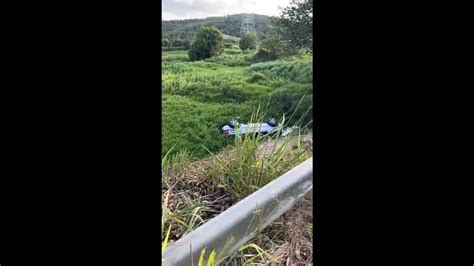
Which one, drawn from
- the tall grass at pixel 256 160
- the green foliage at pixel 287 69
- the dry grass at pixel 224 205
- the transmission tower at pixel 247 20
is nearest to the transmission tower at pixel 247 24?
the transmission tower at pixel 247 20

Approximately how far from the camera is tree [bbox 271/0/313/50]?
105cm

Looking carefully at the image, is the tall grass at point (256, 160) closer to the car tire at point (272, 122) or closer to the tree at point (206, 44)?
the car tire at point (272, 122)

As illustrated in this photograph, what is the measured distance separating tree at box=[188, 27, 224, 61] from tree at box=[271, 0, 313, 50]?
0.55 ft

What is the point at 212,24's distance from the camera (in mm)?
1117

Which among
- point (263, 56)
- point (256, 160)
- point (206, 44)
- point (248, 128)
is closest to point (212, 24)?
point (206, 44)

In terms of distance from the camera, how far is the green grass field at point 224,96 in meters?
1.16

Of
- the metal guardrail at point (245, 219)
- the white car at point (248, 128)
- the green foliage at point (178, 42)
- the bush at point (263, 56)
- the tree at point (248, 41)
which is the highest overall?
the tree at point (248, 41)

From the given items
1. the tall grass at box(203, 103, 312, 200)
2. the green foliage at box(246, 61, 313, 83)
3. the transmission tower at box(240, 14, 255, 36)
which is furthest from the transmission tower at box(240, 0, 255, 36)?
the tall grass at box(203, 103, 312, 200)

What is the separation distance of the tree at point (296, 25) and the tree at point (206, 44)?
0.17 meters

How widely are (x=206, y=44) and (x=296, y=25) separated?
264mm

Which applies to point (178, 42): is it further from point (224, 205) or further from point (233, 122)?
point (224, 205)
